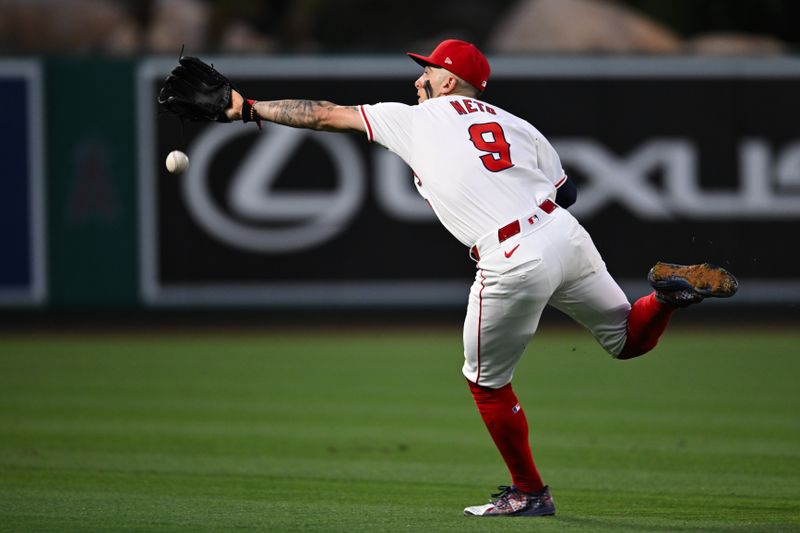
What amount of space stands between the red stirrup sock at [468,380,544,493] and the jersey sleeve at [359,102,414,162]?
118cm

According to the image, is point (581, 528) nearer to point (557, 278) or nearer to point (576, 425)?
point (557, 278)

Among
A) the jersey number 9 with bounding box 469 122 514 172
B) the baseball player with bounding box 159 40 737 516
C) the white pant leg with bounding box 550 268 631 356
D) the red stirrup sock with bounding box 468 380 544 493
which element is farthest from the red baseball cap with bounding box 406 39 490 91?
the red stirrup sock with bounding box 468 380 544 493

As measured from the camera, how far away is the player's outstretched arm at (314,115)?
19.7ft

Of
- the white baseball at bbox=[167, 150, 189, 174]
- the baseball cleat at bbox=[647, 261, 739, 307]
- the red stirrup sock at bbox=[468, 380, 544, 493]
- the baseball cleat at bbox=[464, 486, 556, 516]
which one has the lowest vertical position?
the baseball cleat at bbox=[464, 486, 556, 516]

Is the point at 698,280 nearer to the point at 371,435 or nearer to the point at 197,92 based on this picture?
the point at 197,92

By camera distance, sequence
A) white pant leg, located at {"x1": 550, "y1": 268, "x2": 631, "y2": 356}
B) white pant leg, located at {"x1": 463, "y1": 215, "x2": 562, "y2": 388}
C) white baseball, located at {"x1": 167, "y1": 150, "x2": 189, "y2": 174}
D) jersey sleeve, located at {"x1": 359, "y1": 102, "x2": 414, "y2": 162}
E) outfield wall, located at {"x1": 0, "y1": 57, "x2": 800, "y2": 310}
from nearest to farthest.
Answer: white pant leg, located at {"x1": 463, "y1": 215, "x2": 562, "y2": 388}
jersey sleeve, located at {"x1": 359, "y1": 102, "x2": 414, "y2": 162}
white pant leg, located at {"x1": 550, "y1": 268, "x2": 631, "y2": 356}
white baseball, located at {"x1": 167, "y1": 150, "x2": 189, "y2": 174}
outfield wall, located at {"x1": 0, "y1": 57, "x2": 800, "y2": 310}

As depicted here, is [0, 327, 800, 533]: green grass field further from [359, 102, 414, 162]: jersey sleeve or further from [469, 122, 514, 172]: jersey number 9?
[359, 102, 414, 162]: jersey sleeve

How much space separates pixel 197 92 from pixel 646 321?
2.43 metres

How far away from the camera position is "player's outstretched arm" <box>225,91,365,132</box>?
6.00 metres

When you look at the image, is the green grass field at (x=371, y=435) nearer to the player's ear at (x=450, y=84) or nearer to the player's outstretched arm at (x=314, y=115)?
the player's outstretched arm at (x=314, y=115)

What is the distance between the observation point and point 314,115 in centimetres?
605

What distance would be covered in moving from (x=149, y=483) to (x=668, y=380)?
6028 millimetres

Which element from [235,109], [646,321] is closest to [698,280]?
[646,321]

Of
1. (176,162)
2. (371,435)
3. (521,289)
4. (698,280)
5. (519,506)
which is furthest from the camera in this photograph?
(371,435)
